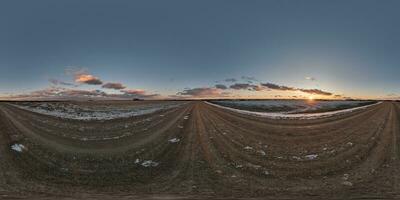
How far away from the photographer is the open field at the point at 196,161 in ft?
57.4

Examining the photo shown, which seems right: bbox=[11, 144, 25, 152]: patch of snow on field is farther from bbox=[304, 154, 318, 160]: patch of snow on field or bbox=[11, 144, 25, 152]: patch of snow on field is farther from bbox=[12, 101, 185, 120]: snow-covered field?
bbox=[304, 154, 318, 160]: patch of snow on field

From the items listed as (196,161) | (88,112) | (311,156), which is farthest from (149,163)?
(88,112)

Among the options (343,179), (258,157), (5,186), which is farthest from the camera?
(258,157)

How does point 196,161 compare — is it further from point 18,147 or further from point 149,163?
point 18,147

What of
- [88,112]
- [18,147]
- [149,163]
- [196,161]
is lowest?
[149,163]

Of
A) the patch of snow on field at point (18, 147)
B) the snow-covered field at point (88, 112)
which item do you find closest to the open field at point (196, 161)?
the patch of snow on field at point (18, 147)

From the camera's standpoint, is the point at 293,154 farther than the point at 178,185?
Yes

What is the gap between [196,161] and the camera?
2172 cm

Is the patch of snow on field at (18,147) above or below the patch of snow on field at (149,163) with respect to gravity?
above

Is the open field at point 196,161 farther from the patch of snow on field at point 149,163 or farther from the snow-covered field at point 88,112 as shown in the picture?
the snow-covered field at point 88,112

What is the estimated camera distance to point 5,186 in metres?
17.5

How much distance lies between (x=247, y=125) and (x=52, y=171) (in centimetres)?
1872

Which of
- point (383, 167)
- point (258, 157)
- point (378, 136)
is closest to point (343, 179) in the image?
point (383, 167)

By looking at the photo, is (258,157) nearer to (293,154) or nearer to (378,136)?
(293,154)
